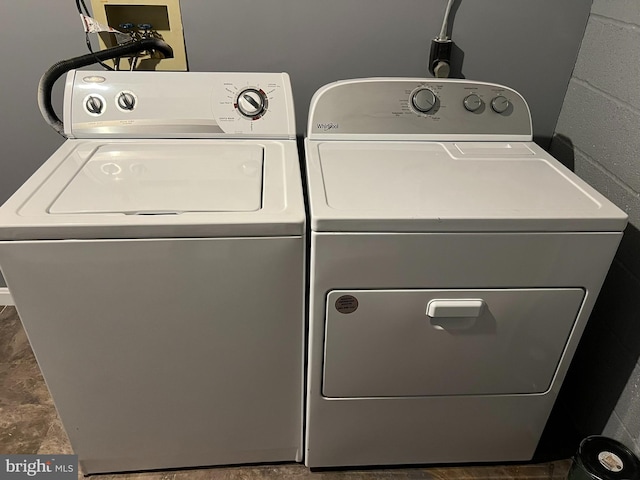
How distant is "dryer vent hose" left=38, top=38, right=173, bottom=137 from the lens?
4.43 ft

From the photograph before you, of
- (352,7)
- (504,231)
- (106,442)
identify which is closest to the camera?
(504,231)

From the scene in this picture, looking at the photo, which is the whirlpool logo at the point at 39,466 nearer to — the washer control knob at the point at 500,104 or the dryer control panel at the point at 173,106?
the dryer control panel at the point at 173,106

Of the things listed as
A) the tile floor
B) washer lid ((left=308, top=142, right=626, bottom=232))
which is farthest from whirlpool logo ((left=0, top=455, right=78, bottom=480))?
washer lid ((left=308, top=142, right=626, bottom=232))

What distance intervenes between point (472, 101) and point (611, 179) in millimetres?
417

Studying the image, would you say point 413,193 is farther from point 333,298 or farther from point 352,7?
point 352,7

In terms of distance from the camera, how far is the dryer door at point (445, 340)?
1.11 meters

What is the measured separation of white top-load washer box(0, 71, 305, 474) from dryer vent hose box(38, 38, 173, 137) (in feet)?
0.13

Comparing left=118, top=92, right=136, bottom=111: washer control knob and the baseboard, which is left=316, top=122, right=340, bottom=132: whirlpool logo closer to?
left=118, top=92, right=136, bottom=111: washer control knob

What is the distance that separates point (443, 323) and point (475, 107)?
623 millimetres

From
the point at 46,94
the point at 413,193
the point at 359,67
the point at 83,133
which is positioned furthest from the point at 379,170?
the point at 46,94

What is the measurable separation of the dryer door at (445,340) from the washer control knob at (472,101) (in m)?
0.56

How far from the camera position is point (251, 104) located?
4.55ft

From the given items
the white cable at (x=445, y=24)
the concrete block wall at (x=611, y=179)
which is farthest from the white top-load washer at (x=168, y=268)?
the concrete block wall at (x=611, y=179)

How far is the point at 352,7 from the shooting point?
1490mm
